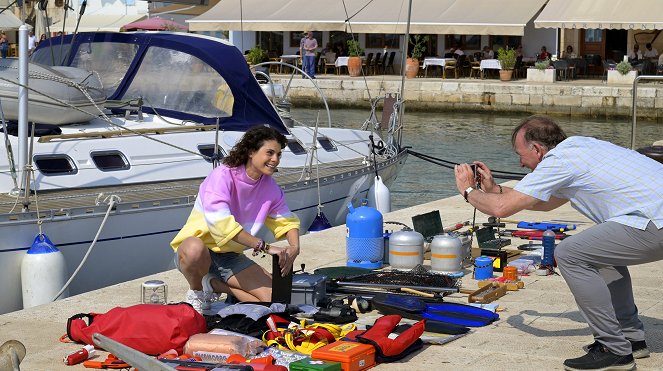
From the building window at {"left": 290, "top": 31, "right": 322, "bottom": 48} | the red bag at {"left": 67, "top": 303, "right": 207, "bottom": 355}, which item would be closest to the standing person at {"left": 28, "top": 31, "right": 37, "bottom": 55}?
the red bag at {"left": 67, "top": 303, "right": 207, "bottom": 355}

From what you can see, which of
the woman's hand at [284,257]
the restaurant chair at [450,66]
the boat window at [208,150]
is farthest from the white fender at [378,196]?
the restaurant chair at [450,66]

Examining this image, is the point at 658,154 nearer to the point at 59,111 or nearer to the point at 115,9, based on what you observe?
the point at 59,111

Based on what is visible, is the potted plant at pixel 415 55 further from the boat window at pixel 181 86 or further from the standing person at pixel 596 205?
the standing person at pixel 596 205

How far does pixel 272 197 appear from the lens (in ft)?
22.6

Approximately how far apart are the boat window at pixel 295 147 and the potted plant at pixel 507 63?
20.6 m

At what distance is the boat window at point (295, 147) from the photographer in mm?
12344

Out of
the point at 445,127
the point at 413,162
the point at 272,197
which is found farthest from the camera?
the point at 445,127

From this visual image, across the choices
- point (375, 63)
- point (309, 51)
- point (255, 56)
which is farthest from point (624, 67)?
point (255, 56)

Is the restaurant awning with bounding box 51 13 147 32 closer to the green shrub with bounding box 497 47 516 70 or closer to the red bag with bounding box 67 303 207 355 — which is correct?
the green shrub with bounding box 497 47 516 70

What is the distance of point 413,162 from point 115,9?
29.1m

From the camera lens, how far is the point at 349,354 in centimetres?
564

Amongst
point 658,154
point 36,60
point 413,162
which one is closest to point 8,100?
point 36,60

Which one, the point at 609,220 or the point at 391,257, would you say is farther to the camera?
the point at 391,257

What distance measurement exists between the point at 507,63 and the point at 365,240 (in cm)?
2492
